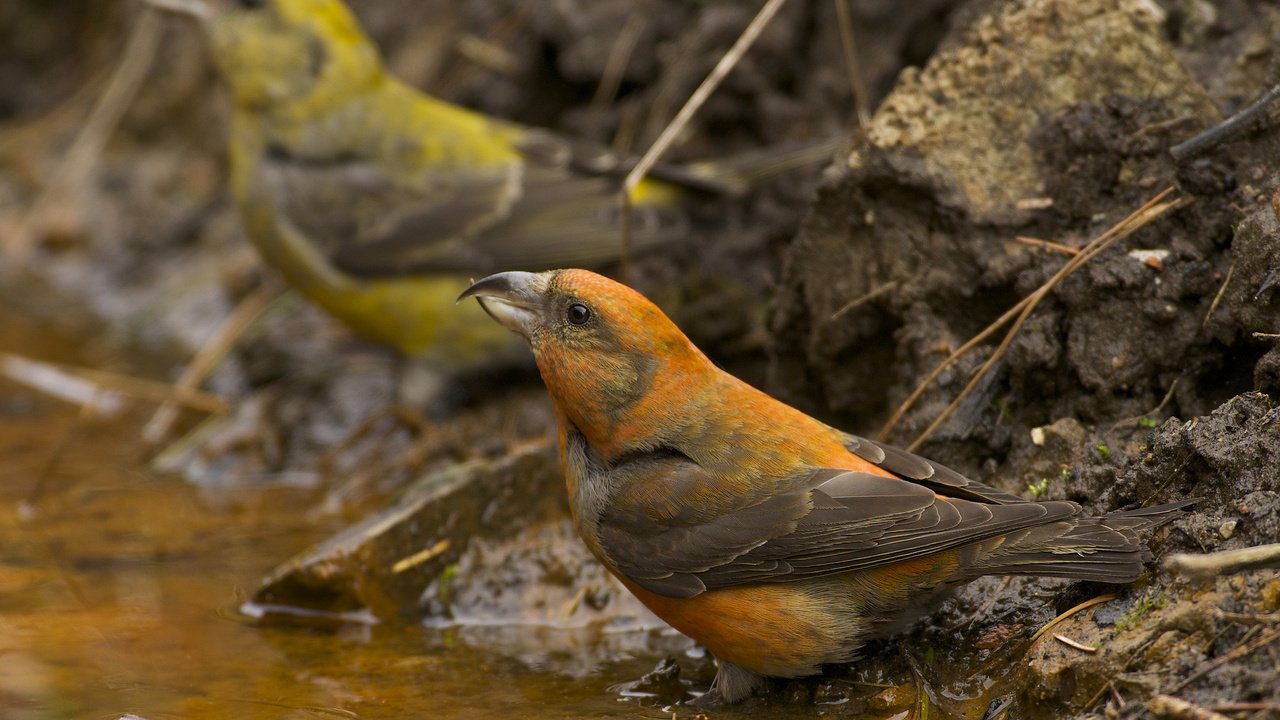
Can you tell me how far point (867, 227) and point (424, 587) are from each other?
1.94 metres

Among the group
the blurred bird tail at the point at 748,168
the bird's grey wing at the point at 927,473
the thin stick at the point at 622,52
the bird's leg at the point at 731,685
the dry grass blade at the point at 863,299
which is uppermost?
the thin stick at the point at 622,52

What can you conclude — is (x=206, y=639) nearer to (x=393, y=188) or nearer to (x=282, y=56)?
(x=393, y=188)

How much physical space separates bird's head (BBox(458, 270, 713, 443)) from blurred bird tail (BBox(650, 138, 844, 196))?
2147 mm

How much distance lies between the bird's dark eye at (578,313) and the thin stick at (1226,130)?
5.77ft

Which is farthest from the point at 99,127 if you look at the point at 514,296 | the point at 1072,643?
the point at 1072,643

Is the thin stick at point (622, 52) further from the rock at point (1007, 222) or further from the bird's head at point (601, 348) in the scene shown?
the bird's head at point (601, 348)

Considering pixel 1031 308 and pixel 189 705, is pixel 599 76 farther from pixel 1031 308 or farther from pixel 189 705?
pixel 189 705

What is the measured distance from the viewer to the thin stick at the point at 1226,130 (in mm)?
3682

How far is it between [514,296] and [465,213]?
260 centimetres

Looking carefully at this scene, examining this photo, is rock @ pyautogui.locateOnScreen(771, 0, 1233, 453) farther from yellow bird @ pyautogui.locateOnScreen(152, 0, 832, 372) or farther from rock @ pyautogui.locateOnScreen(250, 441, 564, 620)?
yellow bird @ pyautogui.locateOnScreen(152, 0, 832, 372)

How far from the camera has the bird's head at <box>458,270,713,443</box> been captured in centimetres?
373

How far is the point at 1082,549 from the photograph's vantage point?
3176 mm

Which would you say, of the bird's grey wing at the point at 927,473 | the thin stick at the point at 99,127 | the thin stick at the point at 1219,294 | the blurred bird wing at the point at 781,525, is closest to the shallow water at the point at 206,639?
the blurred bird wing at the point at 781,525

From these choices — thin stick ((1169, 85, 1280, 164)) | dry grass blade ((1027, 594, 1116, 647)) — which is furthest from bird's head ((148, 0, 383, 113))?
dry grass blade ((1027, 594, 1116, 647))
